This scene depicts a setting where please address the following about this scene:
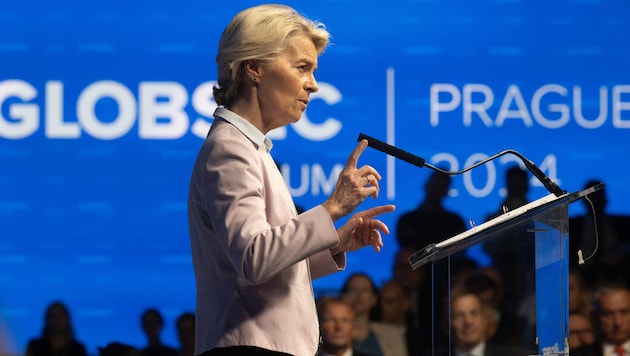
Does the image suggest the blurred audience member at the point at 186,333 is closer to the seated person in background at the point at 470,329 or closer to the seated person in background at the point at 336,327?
the seated person in background at the point at 336,327

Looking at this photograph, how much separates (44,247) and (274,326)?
10.2ft

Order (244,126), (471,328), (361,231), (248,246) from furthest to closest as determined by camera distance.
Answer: (471,328) < (361,231) < (244,126) < (248,246)

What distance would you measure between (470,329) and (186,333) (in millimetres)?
2549

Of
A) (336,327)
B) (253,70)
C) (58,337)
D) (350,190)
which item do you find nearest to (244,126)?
(253,70)

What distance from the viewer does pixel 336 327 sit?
4547mm

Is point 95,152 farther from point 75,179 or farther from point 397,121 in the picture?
point 397,121

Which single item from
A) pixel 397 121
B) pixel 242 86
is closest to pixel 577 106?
pixel 397 121

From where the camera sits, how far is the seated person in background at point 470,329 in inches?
92.6

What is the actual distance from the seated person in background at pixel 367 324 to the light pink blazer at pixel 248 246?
93.8 inches

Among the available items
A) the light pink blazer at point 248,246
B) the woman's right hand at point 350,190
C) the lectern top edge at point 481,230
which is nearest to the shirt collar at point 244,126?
the light pink blazer at point 248,246

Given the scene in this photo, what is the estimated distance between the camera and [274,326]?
1.87 m

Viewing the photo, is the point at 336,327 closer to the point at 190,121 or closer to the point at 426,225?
the point at 426,225

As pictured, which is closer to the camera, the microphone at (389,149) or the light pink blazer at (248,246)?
the light pink blazer at (248,246)

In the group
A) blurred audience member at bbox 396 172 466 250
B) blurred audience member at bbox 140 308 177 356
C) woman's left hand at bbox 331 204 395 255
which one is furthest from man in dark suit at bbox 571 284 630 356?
woman's left hand at bbox 331 204 395 255
